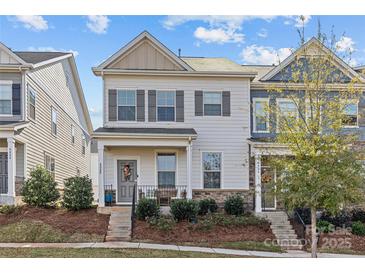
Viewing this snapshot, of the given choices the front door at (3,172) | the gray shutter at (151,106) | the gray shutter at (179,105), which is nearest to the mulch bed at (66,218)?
the front door at (3,172)

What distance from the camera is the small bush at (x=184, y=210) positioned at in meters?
15.8

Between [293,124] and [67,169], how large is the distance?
58.1ft

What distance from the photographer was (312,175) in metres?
10.9

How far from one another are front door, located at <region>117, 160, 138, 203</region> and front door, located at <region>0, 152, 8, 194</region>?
4.57 metres

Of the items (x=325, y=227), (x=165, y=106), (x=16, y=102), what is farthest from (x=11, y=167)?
(x=325, y=227)

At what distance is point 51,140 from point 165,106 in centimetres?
739

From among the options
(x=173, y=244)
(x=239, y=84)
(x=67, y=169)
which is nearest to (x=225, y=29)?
(x=239, y=84)

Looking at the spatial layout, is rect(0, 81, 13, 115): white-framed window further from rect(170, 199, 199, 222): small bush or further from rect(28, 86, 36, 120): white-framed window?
rect(170, 199, 199, 222): small bush

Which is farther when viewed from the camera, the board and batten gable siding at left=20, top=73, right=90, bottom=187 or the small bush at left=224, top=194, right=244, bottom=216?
the board and batten gable siding at left=20, top=73, right=90, bottom=187

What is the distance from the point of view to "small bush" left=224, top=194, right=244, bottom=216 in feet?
56.1

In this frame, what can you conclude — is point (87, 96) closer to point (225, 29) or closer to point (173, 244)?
point (225, 29)

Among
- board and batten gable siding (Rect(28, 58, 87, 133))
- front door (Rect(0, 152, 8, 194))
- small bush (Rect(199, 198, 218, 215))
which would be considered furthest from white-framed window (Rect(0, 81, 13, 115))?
small bush (Rect(199, 198, 218, 215))

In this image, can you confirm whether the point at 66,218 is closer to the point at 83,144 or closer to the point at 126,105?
the point at 126,105

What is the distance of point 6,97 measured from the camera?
59.6ft
